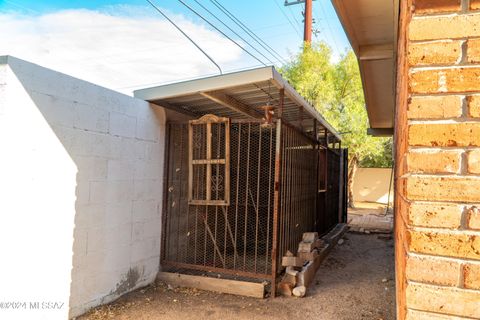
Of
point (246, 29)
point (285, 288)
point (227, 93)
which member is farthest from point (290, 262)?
point (246, 29)

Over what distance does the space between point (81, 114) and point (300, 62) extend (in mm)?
12275

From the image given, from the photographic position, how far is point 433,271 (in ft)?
3.31

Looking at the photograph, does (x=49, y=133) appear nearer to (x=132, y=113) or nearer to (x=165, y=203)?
(x=132, y=113)

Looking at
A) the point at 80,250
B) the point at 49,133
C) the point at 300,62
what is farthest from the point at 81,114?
the point at 300,62

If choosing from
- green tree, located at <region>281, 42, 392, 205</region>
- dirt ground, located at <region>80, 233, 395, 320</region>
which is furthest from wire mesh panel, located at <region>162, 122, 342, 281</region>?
green tree, located at <region>281, 42, 392, 205</region>

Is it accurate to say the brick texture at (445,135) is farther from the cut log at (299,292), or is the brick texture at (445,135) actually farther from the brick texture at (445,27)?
the cut log at (299,292)

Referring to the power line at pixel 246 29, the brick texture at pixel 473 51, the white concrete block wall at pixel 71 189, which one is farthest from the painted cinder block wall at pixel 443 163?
the power line at pixel 246 29

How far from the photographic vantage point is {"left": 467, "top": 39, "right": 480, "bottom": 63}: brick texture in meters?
0.99

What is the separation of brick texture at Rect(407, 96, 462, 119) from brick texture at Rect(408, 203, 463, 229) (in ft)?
0.86

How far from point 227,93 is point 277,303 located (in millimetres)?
2767

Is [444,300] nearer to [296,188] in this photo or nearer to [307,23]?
[296,188]

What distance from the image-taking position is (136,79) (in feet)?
66.7

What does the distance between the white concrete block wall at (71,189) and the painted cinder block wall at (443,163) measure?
10.1 feet

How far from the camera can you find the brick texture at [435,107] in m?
1.00
